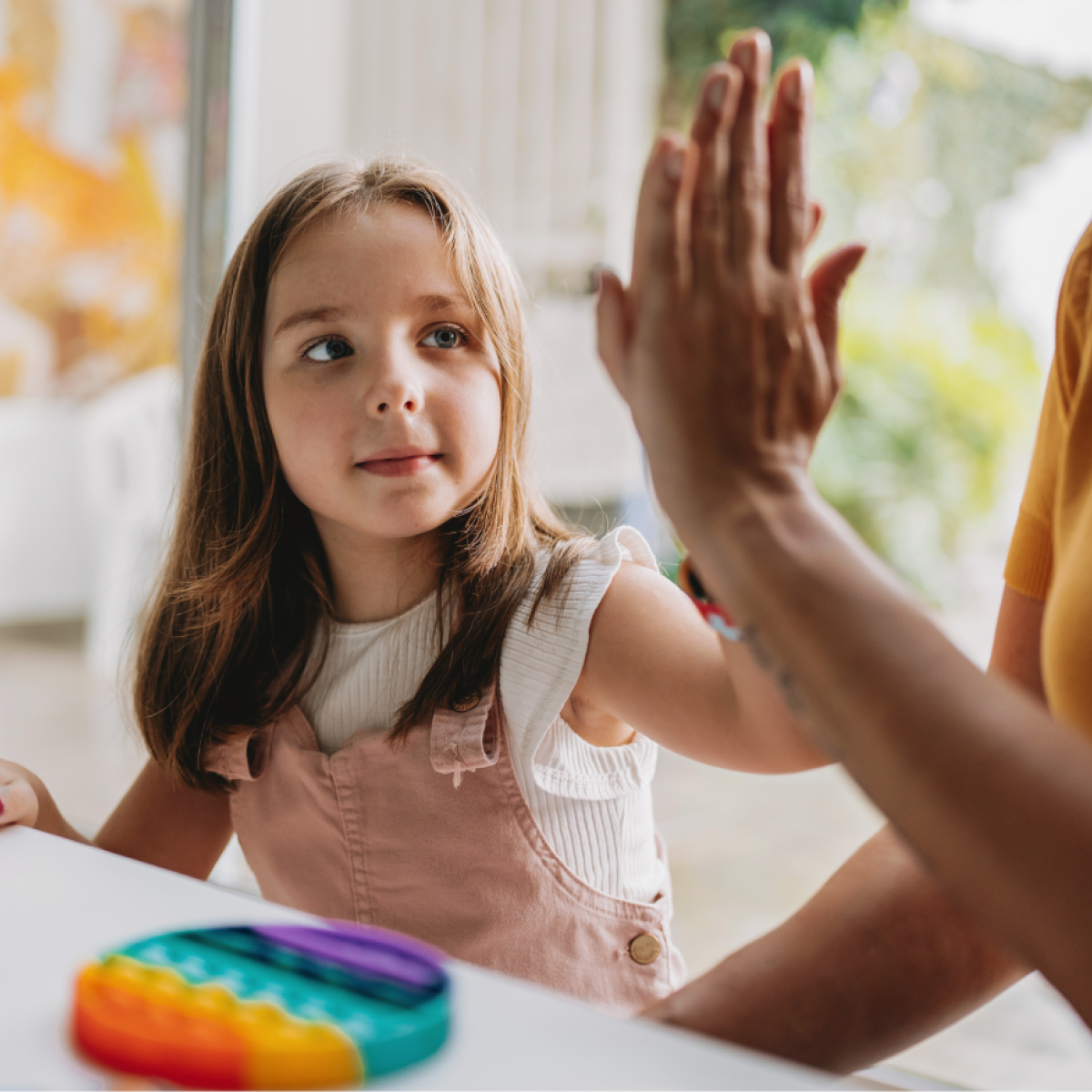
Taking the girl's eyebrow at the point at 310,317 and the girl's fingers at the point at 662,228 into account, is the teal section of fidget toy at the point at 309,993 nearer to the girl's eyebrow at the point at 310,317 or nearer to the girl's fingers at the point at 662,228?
the girl's fingers at the point at 662,228

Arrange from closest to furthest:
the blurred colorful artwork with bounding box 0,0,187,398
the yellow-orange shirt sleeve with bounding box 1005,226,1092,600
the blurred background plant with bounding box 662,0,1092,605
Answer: the yellow-orange shirt sleeve with bounding box 1005,226,1092,600, the blurred colorful artwork with bounding box 0,0,187,398, the blurred background plant with bounding box 662,0,1092,605

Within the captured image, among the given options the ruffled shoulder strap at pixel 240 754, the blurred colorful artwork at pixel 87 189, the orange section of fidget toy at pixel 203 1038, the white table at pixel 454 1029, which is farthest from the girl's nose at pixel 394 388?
the blurred colorful artwork at pixel 87 189

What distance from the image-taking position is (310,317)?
3.13 feet

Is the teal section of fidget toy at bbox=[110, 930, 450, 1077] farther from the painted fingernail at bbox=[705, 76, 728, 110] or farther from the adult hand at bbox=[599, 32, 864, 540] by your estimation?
the painted fingernail at bbox=[705, 76, 728, 110]

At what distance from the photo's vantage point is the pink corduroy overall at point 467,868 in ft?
2.93

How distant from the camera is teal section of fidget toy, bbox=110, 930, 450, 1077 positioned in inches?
17.2

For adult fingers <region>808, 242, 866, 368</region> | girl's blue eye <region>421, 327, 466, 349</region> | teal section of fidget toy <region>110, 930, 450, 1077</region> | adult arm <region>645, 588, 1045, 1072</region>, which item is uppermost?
adult fingers <region>808, 242, 866, 368</region>

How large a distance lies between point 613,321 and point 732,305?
66mm

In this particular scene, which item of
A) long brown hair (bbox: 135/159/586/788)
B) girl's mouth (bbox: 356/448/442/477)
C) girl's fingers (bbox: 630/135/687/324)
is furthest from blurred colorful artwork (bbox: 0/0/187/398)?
girl's fingers (bbox: 630/135/687/324)

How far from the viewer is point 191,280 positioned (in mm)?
2049

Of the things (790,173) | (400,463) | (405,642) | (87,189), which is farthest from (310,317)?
(87,189)

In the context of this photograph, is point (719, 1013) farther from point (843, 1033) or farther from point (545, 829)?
point (545, 829)

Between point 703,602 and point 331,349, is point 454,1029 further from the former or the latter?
point 331,349

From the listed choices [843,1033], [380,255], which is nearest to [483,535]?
[380,255]
